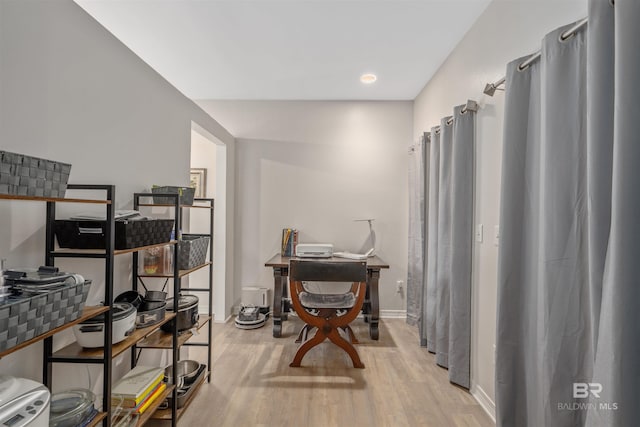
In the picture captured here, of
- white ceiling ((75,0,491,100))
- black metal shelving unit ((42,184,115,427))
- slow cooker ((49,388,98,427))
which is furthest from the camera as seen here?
white ceiling ((75,0,491,100))

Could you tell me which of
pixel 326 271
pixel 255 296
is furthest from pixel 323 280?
pixel 255 296

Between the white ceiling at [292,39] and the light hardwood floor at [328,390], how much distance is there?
2547mm

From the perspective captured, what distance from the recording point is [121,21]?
217 centimetres

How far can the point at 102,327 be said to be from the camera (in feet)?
4.14

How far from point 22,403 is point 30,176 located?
1.99ft

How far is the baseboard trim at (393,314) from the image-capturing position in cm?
361

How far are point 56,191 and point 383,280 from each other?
126 inches

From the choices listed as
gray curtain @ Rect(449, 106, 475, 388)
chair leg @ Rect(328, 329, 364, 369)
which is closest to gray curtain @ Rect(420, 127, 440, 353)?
gray curtain @ Rect(449, 106, 475, 388)

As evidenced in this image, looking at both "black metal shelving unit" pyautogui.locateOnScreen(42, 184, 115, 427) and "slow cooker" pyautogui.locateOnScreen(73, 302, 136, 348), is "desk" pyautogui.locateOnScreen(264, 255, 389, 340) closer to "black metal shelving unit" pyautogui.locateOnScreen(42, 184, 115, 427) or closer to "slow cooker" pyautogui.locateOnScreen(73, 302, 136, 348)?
"slow cooker" pyautogui.locateOnScreen(73, 302, 136, 348)

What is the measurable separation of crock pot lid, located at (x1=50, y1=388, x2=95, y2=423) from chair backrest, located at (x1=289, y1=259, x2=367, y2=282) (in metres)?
1.49

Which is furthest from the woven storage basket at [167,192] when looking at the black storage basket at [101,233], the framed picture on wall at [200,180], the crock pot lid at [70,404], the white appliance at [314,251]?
the framed picture on wall at [200,180]

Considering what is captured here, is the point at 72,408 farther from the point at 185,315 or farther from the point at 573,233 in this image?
the point at 573,233

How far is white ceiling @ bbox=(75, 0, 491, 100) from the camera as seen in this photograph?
6.70 ft

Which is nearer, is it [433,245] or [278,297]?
[433,245]
